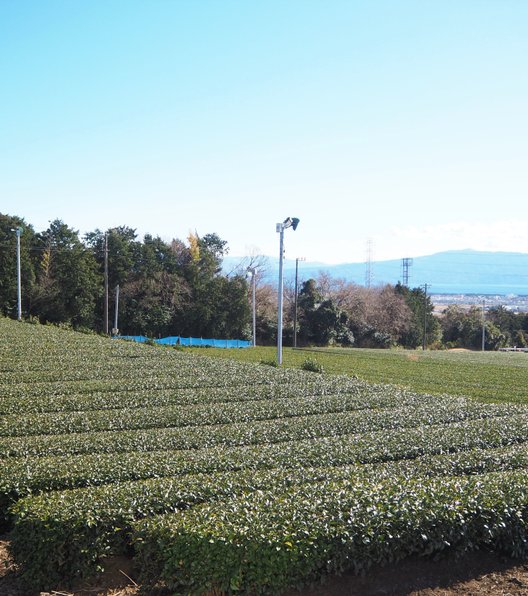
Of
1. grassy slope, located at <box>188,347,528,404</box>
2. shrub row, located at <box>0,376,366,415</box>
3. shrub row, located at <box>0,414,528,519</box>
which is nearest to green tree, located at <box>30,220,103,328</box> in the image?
grassy slope, located at <box>188,347,528,404</box>

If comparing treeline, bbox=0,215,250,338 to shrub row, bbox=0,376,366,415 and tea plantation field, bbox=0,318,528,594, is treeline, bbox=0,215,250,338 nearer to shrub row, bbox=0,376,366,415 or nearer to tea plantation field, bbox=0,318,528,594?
shrub row, bbox=0,376,366,415

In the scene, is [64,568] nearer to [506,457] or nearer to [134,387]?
[506,457]

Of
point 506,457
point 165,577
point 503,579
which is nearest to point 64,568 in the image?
point 165,577

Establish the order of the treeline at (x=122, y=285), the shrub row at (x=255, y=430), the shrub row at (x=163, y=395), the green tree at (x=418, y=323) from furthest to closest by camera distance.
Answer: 1. the green tree at (x=418, y=323)
2. the treeline at (x=122, y=285)
3. the shrub row at (x=163, y=395)
4. the shrub row at (x=255, y=430)

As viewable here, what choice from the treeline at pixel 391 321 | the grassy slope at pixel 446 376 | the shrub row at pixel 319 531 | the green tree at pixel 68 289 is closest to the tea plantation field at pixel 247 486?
the shrub row at pixel 319 531

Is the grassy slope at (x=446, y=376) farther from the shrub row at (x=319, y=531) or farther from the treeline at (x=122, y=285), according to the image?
the treeline at (x=122, y=285)

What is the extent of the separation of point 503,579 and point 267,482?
359 cm

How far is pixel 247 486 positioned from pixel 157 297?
Answer: 58729mm

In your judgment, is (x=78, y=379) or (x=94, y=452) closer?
(x=94, y=452)

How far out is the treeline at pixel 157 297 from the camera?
62.7m

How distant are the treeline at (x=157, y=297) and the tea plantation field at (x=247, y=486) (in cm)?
4419

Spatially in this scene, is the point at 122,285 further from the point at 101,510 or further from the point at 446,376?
the point at 101,510

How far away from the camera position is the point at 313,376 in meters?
26.1

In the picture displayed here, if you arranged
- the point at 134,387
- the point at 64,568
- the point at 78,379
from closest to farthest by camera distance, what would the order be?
the point at 64,568 → the point at 134,387 → the point at 78,379
